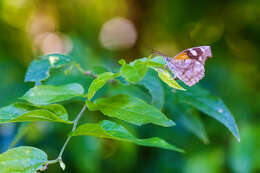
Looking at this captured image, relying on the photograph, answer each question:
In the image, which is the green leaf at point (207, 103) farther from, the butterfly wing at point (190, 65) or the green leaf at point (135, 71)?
the green leaf at point (135, 71)

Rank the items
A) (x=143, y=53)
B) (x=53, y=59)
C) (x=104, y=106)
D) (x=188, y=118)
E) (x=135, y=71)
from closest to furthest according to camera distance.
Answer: (x=135, y=71), (x=104, y=106), (x=53, y=59), (x=188, y=118), (x=143, y=53)

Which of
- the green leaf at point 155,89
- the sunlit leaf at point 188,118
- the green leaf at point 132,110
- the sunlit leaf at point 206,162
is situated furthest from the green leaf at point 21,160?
the sunlit leaf at point 206,162

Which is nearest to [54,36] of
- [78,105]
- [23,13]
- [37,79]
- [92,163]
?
[23,13]

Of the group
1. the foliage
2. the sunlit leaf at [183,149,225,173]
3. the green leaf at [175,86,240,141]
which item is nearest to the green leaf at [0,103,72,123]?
the foliage

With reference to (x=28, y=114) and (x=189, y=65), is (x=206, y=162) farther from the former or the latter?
(x=28, y=114)

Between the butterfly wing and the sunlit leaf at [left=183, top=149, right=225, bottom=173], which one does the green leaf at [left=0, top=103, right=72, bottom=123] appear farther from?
the sunlit leaf at [left=183, top=149, right=225, bottom=173]

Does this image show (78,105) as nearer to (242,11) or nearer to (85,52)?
(85,52)

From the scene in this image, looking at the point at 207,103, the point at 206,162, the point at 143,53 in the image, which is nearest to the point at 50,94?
the point at 207,103
